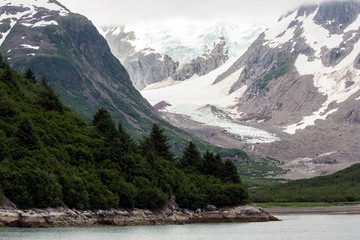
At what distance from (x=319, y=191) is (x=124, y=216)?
96.1 meters

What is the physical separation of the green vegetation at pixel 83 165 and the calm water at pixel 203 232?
18.4 feet

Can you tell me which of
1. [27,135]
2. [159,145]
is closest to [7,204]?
[27,135]

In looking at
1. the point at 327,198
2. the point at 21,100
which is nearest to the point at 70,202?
the point at 21,100

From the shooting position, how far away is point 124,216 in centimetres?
9012

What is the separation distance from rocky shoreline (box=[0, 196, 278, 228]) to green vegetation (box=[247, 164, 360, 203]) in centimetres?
5562

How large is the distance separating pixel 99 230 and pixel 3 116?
22621 millimetres

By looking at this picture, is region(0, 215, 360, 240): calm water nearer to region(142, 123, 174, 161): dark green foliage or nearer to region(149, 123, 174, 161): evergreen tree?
region(142, 123, 174, 161): dark green foliage

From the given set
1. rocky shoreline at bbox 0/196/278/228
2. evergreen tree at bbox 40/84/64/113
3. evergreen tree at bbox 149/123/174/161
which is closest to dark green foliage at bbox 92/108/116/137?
evergreen tree at bbox 40/84/64/113

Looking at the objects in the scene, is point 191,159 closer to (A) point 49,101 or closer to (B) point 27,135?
(A) point 49,101

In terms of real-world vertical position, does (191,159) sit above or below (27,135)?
above

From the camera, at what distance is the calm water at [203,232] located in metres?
68.2

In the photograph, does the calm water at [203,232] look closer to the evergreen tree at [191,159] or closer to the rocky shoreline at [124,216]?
the rocky shoreline at [124,216]

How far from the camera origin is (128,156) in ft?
323

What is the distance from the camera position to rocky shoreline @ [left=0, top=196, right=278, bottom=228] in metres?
72.2
